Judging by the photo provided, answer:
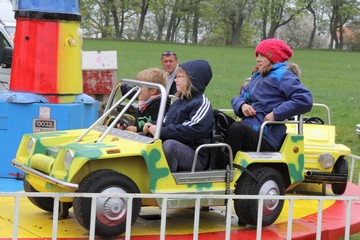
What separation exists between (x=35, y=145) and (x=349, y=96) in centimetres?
1835

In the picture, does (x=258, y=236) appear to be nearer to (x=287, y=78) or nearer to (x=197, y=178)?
(x=197, y=178)

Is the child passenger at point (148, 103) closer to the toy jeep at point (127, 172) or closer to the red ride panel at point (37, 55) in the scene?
the toy jeep at point (127, 172)

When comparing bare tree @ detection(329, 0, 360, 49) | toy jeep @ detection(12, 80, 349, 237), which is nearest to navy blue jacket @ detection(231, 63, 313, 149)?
toy jeep @ detection(12, 80, 349, 237)

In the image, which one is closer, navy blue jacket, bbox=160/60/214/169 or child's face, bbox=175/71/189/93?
navy blue jacket, bbox=160/60/214/169

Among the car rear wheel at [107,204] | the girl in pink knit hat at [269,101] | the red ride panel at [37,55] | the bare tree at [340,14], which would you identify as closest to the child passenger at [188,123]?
the girl in pink knit hat at [269,101]

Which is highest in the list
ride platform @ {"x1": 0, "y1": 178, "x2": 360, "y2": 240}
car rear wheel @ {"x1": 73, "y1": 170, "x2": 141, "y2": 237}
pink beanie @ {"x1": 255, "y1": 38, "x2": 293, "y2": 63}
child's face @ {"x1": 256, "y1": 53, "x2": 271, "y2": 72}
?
pink beanie @ {"x1": 255, "y1": 38, "x2": 293, "y2": 63}

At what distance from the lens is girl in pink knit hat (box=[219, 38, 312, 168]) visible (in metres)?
6.70

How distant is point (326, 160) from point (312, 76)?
81.9 ft

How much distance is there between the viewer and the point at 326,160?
323 inches

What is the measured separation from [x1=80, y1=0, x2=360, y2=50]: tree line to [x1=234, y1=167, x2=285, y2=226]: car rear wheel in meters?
70.0

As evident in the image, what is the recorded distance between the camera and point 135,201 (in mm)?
5969

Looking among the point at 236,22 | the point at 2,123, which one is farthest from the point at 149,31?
the point at 2,123

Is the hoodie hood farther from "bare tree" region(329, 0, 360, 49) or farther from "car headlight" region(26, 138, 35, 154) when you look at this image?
"bare tree" region(329, 0, 360, 49)

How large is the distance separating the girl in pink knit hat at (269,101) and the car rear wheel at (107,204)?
111cm
